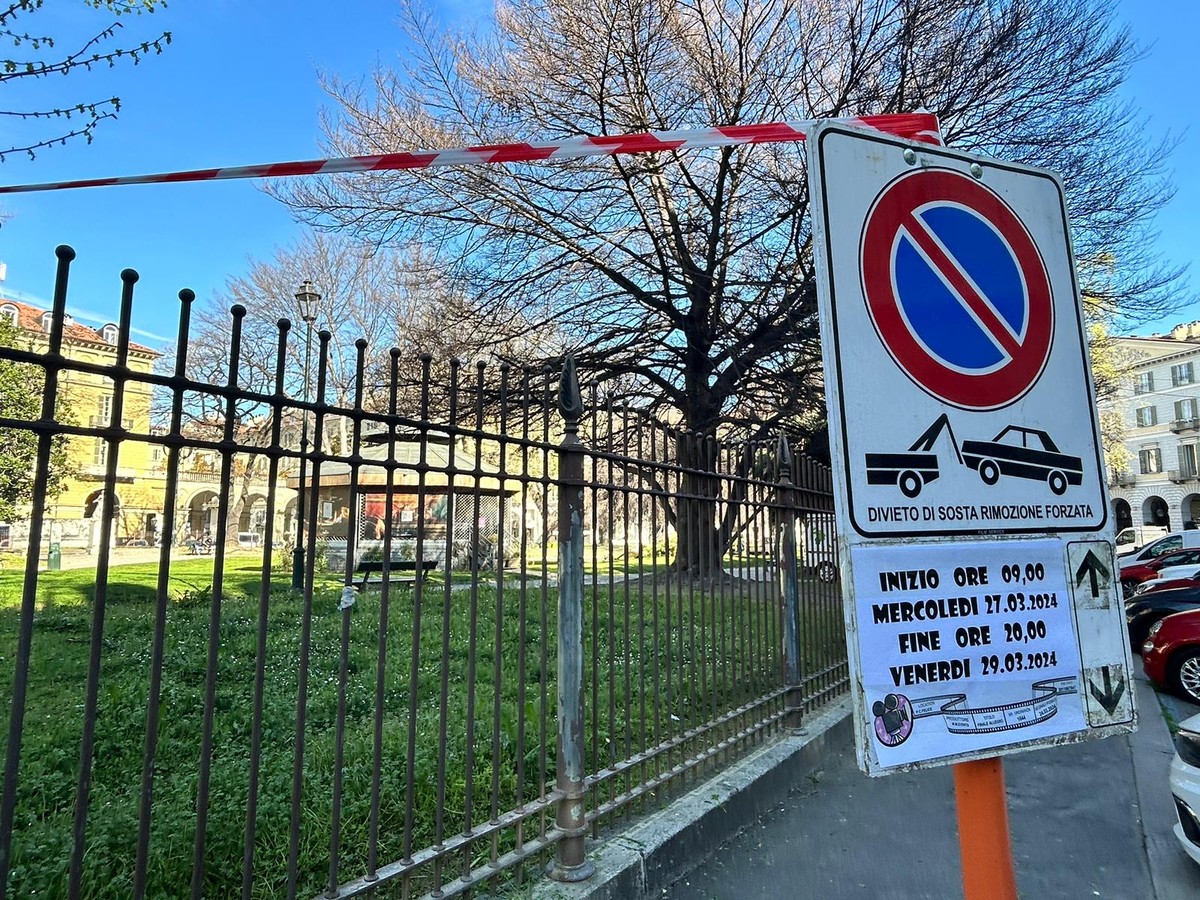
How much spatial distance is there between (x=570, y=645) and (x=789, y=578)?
8.92ft

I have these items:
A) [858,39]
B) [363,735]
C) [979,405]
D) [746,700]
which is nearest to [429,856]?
[363,735]

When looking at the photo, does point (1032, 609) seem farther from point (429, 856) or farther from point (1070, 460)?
point (429, 856)

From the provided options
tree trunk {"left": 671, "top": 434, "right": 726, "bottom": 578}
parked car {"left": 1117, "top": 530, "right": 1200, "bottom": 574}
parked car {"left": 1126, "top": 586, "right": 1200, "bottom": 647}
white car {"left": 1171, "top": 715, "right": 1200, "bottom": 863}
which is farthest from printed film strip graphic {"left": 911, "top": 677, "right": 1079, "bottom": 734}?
parked car {"left": 1117, "top": 530, "right": 1200, "bottom": 574}

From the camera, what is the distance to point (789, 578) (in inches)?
213

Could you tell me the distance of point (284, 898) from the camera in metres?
2.70

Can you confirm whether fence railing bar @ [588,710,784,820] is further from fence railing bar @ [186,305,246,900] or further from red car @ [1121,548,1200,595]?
red car @ [1121,548,1200,595]

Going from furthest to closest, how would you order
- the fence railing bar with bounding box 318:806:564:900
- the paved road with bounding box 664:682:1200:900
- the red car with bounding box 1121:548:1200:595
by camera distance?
the red car with bounding box 1121:548:1200:595 → the paved road with bounding box 664:682:1200:900 → the fence railing bar with bounding box 318:806:564:900

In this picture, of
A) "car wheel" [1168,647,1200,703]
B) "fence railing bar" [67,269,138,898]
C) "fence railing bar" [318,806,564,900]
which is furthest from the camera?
"car wheel" [1168,647,1200,703]

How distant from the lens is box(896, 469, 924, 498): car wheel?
4.94 ft

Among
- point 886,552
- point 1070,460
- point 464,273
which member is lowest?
point 886,552

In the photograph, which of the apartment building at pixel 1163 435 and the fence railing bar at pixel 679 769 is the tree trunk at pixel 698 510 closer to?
the fence railing bar at pixel 679 769

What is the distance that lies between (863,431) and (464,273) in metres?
12.6

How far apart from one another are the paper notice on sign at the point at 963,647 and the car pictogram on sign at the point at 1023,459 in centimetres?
15

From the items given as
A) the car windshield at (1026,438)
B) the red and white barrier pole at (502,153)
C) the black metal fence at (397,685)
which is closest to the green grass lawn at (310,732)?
the black metal fence at (397,685)
